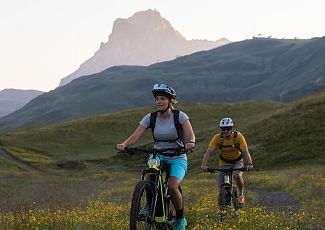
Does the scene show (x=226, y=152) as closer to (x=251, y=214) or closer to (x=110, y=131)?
(x=251, y=214)

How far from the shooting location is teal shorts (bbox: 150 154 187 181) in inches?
344

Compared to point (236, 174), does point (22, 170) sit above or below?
below

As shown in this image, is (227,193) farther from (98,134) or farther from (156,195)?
(98,134)

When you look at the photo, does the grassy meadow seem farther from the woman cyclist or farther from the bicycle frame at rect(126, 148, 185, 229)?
the bicycle frame at rect(126, 148, 185, 229)

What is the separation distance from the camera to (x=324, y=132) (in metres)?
40.6

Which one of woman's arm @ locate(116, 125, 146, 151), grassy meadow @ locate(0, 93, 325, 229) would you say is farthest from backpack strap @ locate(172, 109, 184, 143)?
grassy meadow @ locate(0, 93, 325, 229)

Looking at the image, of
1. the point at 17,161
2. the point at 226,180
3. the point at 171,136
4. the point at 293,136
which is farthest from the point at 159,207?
the point at 17,161

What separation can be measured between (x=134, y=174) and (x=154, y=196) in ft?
138

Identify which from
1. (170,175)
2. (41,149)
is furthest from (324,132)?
(41,149)

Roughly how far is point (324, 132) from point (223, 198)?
3119cm

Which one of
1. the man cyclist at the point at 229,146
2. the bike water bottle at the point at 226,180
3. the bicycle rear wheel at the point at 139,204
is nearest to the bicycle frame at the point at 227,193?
the bike water bottle at the point at 226,180

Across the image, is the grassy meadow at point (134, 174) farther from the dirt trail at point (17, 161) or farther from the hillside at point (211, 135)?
the dirt trail at point (17, 161)

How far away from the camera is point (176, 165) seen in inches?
346

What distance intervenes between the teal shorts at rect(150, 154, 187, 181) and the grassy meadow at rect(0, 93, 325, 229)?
1.24m
